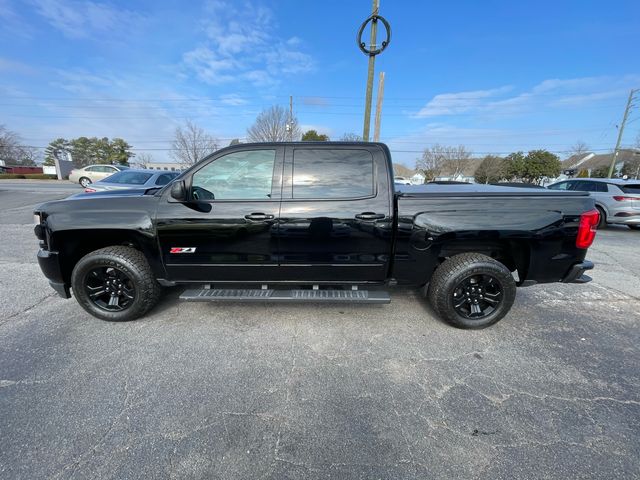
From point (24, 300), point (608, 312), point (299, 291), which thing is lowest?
point (24, 300)

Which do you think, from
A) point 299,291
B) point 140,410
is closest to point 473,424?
point 299,291

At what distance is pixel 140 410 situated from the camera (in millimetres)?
1987

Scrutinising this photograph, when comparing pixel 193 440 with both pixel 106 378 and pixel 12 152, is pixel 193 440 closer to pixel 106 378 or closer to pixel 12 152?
pixel 106 378

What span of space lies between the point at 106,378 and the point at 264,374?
129 centimetres

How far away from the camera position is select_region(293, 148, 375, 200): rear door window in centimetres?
285

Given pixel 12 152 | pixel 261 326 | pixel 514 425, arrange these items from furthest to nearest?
pixel 12 152 → pixel 261 326 → pixel 514 425

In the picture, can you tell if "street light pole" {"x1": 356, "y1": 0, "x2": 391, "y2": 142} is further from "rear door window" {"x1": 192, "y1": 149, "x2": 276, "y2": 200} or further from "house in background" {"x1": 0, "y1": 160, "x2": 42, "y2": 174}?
"house in background" {"x1": 0, "y1": 160, "x2": 42, "y2": 174}

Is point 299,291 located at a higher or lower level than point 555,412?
higher

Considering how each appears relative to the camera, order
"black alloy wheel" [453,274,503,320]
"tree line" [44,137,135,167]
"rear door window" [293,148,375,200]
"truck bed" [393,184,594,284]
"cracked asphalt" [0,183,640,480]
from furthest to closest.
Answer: "tree line" [44,137,135,167]
"black alloy wheel" [453,274,503,320]
"rear door window" [293,148,375,200]
"truck bed" [393,184,594,284]
"cracked asphalt" [0,183,640,480]

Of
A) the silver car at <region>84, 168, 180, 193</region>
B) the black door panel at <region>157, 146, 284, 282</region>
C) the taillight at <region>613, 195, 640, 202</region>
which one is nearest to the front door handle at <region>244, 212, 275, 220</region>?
the black door panel at <region>157, 146, 284, 282</region>

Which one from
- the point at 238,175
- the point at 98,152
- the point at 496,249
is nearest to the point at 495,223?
the point at 496,249

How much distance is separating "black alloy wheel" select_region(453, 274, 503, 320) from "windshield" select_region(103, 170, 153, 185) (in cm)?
895

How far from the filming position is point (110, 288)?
10.0 feet

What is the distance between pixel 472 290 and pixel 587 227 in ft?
4.11
